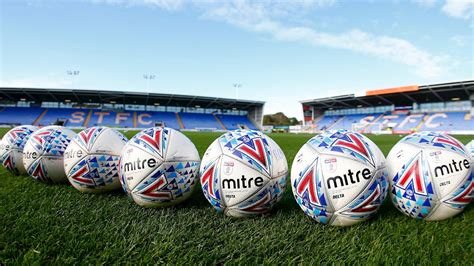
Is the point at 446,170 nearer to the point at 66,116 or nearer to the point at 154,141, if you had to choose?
the point at 154,141

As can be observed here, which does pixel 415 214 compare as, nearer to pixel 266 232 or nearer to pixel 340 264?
pixel 340 264

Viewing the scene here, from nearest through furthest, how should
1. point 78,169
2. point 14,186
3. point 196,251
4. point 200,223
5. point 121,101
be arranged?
point 196,251 < point 200,223 < point 78,169 < point 14,186 < point 121,101

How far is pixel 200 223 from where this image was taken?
319 centimetres

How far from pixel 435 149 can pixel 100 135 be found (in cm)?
472

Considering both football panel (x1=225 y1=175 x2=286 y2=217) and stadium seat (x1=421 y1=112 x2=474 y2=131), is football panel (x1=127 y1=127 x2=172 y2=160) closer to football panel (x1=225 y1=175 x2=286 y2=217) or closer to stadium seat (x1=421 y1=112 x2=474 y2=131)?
football panel (x1=225 y1=175 x2=286 y2=217)

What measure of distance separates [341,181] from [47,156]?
4898mm

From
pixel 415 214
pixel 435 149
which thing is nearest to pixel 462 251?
pixel 415 214

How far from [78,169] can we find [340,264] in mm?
3875

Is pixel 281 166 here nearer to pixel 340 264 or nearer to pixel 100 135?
pixel 340 264

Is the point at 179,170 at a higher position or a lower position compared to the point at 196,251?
higher

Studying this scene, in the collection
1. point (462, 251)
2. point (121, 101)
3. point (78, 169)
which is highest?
point (121, 101)

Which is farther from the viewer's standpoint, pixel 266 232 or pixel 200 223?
pixel 200 223

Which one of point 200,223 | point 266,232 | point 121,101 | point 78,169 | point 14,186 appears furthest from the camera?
point 121,101

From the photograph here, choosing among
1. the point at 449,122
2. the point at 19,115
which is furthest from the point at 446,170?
the point at 19,115
